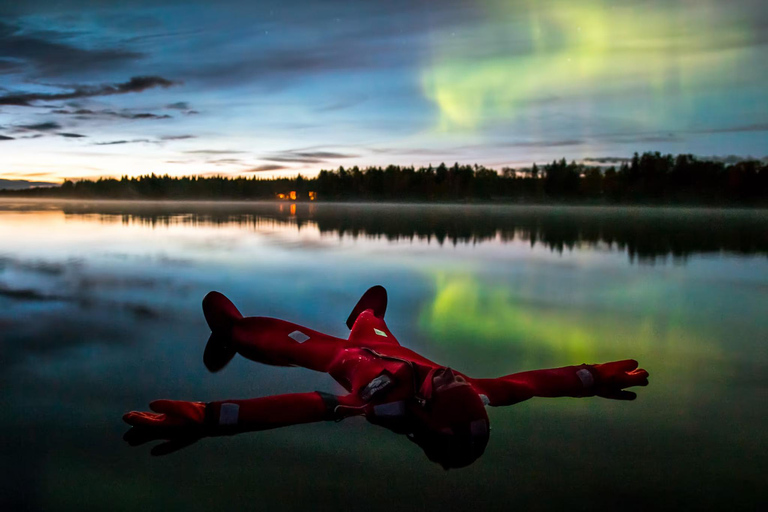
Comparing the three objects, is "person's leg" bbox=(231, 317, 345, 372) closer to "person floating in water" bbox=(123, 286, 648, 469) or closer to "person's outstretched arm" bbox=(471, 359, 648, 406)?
"person floating in water" bbox=(123, 286, 648, 469)

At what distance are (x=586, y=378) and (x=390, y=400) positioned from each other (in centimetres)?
123

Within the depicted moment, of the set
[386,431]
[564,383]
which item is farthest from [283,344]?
[564,383]

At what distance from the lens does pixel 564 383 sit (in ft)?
10.5

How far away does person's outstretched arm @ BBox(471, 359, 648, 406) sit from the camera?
119 inches

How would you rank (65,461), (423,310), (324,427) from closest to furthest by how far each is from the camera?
(65,461) → (324,427) → (423,310)

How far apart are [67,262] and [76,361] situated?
6.04m

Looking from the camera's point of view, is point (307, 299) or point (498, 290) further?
point (498, 290)

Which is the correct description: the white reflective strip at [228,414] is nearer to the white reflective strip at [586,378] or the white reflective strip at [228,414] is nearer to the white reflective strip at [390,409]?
the white reflective strip at [390,409]

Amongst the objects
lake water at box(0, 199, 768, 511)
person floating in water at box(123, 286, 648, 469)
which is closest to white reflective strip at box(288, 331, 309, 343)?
person floating in water at box(123, 286, 648, 469)

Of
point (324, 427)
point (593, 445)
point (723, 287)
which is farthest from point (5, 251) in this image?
point (723, 287)

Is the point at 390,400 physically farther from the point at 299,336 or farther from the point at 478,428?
the point at 299,336

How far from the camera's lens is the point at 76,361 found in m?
3.66

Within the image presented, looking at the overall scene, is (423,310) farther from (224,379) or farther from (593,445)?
(593,445)

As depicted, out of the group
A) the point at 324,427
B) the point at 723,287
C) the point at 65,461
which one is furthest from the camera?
the point at 723,287
